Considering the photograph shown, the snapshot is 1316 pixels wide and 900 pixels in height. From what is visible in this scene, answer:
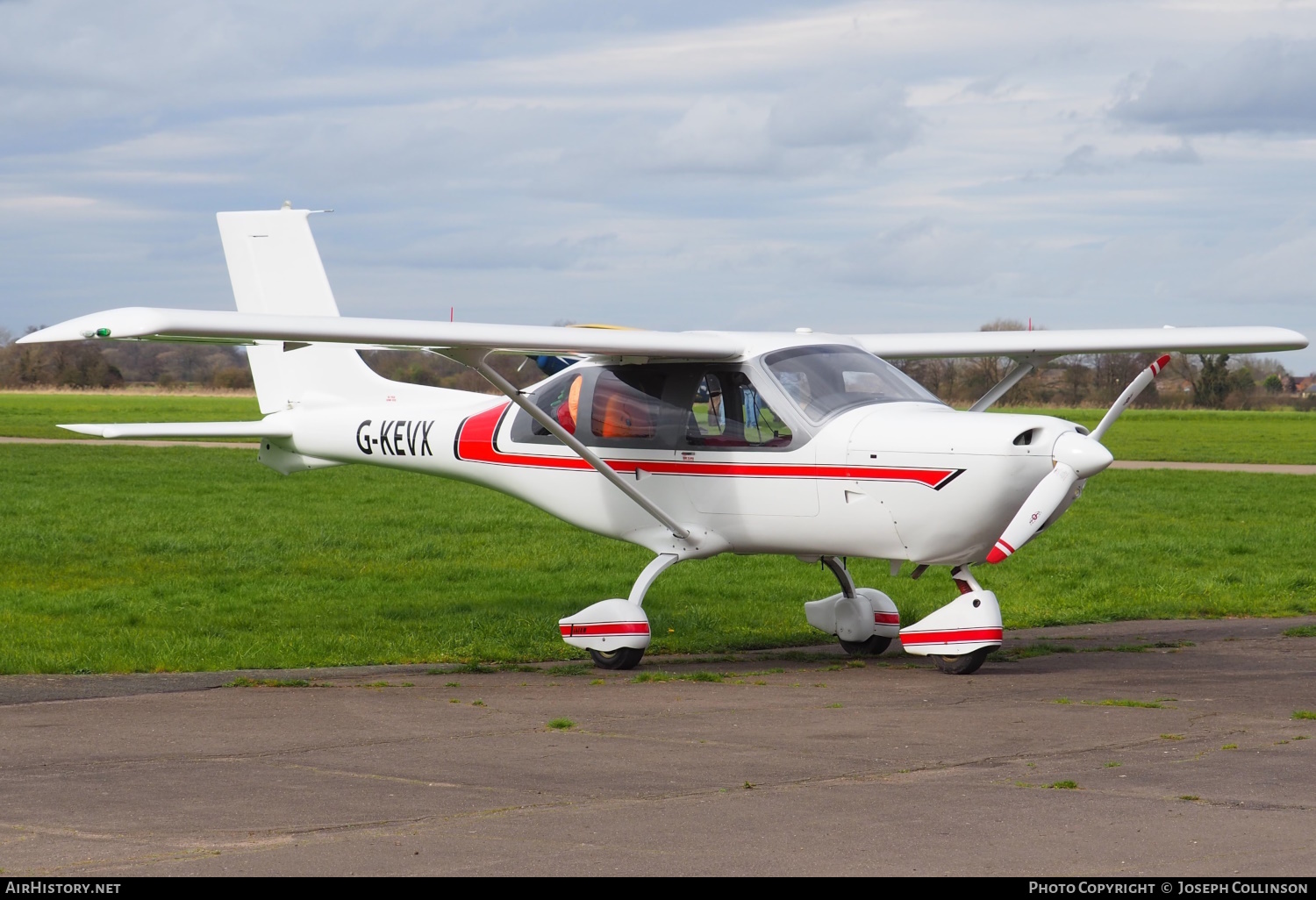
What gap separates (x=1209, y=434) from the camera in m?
53.6

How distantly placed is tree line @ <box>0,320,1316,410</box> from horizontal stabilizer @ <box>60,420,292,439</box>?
17.4 m

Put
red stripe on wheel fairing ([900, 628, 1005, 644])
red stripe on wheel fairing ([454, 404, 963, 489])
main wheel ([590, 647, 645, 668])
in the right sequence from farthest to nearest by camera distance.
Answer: main wheel ([590, 647, 645, 668])
red stripe on wheel fairing ([900, 628, 1005, 644])
red stripe on wheel fairing ([454, 404, 963, 489])

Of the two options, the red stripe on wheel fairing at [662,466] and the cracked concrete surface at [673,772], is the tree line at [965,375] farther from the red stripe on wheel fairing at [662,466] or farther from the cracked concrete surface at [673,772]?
the cracked concrete surface at [673,772]

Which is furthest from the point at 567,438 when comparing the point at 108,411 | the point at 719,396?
the point at 108,411

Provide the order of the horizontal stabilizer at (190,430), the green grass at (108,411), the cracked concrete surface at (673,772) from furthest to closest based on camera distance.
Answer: the green grass at (108,411) → the horizontal stabilizer at (190,430) → the cracked concrete surface at (673,772)

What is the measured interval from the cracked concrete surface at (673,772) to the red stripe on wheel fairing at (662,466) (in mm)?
1408

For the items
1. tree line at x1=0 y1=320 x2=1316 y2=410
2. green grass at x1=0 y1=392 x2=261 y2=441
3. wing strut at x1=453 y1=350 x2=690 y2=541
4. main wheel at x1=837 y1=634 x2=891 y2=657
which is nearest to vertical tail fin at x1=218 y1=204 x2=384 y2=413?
wing strut at x1=453 y1=350 x2=690 y2=541

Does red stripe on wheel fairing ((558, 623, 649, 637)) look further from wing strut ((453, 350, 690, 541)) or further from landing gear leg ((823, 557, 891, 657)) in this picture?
landing gear leg ((823, 557, 891, 657))

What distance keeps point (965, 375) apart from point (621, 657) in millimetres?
35675

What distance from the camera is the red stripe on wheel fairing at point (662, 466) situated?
990 cm

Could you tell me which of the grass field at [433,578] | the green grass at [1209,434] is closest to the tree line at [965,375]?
the green grass at [1209,434]

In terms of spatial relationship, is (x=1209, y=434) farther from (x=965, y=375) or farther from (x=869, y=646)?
(x=869, y=646)

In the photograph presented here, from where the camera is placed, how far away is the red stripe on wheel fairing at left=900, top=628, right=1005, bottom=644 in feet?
32.8
